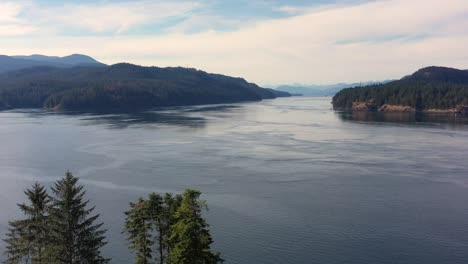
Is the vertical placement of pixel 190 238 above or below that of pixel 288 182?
above

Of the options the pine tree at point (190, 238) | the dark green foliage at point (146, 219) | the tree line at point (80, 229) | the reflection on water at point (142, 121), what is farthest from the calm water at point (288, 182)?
the reflection on water at point (142, 121)

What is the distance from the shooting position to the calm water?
131 ft

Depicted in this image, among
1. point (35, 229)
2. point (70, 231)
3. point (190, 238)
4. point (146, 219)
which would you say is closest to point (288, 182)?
point (146, 219)

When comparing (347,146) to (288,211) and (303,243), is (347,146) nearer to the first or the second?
(288,211)

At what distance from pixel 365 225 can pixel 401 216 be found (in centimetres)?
539

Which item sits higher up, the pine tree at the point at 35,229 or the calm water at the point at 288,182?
the pine tree at the point at 35,229

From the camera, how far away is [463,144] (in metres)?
94.9

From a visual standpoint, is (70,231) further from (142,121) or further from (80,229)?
(142,121)

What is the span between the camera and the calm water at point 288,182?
39844 mm

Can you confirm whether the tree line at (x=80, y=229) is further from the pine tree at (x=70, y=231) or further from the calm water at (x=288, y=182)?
the calm water at (x=288, y=182)

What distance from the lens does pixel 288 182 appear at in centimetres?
6131

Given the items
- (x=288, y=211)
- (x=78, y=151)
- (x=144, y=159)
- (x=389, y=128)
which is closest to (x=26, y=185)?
(x=144, y=159)

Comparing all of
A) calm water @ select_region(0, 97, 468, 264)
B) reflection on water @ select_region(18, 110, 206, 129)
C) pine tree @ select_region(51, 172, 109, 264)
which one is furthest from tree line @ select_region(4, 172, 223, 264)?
reflection on water @ select_region(18, 110, 206, 129)

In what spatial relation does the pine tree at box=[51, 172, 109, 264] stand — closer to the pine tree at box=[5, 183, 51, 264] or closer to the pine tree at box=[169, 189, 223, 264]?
the pine tree at box=[5, 183, 51, 264]
